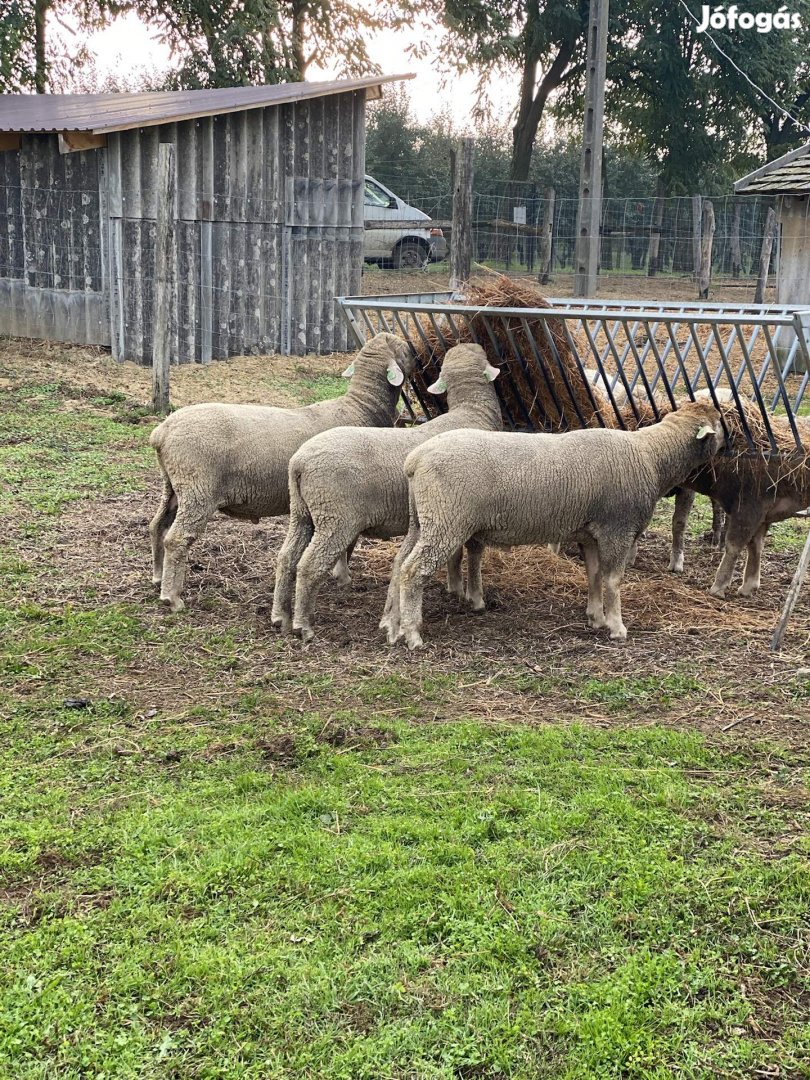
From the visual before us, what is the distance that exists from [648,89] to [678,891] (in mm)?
34906

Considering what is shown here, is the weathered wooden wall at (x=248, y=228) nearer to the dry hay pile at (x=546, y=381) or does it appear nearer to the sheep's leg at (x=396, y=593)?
the dry hay pile at (x=546, y=381)

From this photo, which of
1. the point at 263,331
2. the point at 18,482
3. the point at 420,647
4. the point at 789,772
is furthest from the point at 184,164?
the point at 789,772

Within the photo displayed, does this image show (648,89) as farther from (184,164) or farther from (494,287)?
(494,287)

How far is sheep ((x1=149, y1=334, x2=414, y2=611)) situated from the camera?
739 cm

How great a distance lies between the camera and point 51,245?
16.6 meters

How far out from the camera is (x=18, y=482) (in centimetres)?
1023

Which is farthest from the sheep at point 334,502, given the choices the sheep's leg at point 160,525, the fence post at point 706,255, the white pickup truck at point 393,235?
the white pickup truck at point 393,235

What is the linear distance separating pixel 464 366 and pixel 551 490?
142 centimetres

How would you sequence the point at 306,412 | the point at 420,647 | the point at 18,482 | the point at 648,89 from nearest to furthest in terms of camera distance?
1. the point at 420,647
2. the point at 306,412
3. the point at 18,482
4. the point at 648,89

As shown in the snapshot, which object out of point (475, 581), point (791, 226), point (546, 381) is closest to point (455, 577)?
point (475, 581)

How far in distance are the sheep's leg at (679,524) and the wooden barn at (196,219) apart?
769 cm

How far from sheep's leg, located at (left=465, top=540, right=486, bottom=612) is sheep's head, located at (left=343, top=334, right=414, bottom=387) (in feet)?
4.51

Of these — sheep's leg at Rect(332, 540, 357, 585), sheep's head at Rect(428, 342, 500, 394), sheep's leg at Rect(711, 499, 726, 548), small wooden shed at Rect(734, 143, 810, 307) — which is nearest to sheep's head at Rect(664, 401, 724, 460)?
sheep's head at Rect(428, 342, 500, 394)

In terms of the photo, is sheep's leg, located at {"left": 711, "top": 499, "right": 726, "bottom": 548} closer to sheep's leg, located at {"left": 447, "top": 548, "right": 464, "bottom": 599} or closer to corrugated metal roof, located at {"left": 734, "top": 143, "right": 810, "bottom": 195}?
sheep's leg, located at {"left": 447, "top": 548, "right": 464, "bottom": 599}
